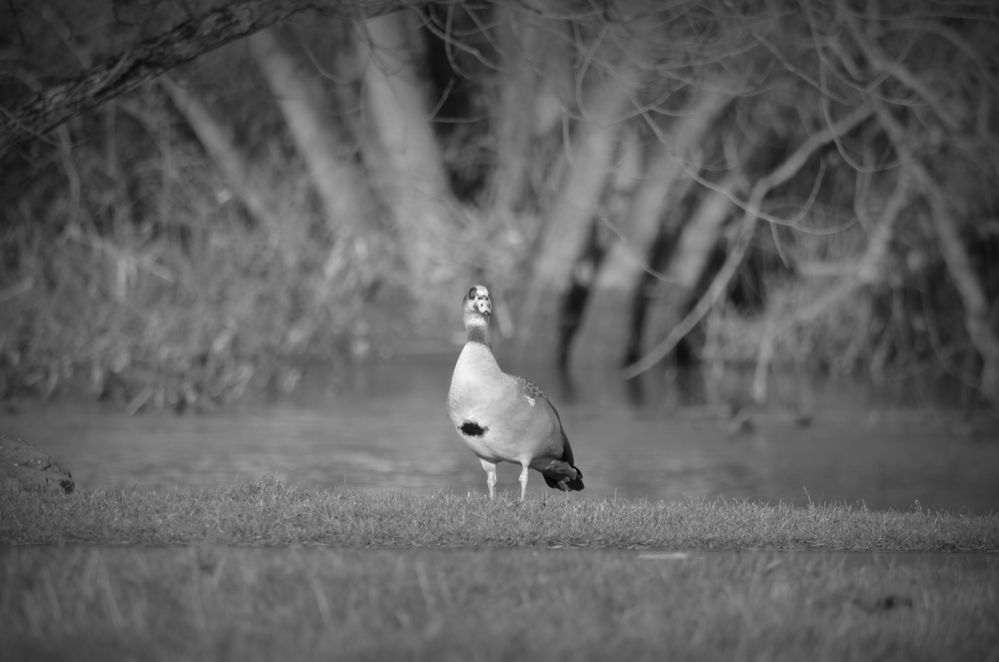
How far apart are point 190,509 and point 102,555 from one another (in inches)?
59.4

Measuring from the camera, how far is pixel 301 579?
23.0 feet

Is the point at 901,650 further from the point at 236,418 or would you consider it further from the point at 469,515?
the point at 236,418

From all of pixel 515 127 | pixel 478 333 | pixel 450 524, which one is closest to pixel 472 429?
pixel 478 333

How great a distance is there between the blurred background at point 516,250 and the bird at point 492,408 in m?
5.38

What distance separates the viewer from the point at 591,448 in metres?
18.5

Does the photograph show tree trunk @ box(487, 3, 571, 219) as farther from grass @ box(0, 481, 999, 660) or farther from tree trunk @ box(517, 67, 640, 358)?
grass @ box(0, 481, 999, 660)

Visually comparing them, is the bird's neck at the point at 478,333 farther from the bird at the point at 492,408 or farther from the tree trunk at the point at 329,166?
the tree trunk at the point at 329,166

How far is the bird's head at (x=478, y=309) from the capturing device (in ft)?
32.4

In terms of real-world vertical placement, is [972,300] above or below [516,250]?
below

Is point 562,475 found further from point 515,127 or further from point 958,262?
point 515,127

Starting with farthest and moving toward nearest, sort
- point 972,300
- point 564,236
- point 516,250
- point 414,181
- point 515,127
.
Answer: point 516,250
point 515,127
point 564,236
point 414,181
point 972,300

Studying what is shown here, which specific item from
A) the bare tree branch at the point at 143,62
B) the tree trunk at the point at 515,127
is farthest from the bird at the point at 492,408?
the tree trunk at the point at 515,127

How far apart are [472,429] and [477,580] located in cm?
248

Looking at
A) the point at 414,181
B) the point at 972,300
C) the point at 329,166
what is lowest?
the point at 972,300
